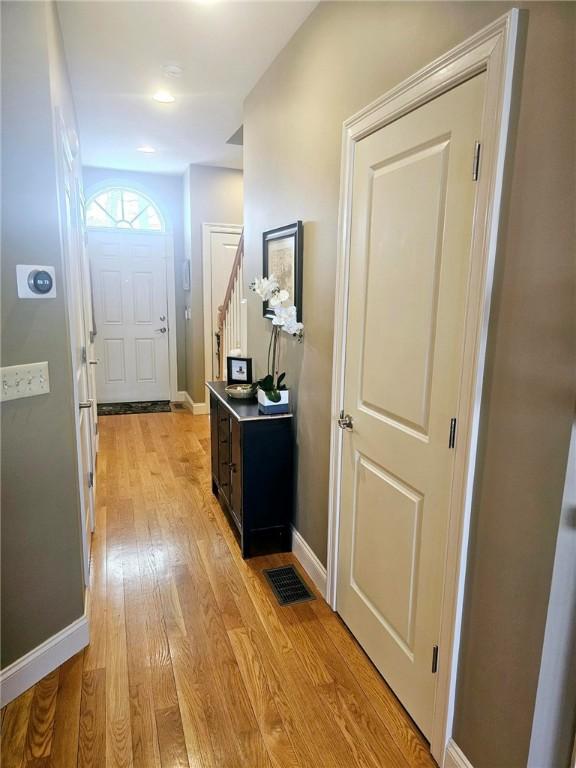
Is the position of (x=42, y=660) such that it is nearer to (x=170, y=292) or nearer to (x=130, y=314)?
(x=130, y=314)

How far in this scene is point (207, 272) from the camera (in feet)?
Answer: 17.6

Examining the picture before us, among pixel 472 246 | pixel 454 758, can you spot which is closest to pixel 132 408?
pixel 454 758

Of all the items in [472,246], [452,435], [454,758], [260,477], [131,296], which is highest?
[472,246]

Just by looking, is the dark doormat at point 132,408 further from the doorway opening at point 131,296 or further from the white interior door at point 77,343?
the white interior door at point 77,343

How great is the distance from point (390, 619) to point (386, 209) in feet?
4.80

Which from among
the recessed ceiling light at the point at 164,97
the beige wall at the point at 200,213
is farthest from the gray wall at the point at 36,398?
the beige wall at the point at 200,213

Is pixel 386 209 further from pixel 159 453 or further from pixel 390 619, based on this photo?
pixel 159 453

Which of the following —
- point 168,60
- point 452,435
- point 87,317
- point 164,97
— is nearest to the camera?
point 452,435

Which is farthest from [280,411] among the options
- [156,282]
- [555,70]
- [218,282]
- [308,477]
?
[156,282]

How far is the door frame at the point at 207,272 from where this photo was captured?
5.29 m

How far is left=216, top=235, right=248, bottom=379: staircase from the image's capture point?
4.05 m

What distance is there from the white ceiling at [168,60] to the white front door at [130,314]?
150 cm

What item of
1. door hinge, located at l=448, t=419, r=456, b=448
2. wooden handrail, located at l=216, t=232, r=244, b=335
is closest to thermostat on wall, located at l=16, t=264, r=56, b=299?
door hinge, located at l=448, t=419, r=456, b=448

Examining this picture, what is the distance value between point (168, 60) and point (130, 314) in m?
3.46
